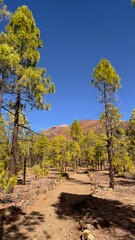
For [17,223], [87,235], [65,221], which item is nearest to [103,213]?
[65,221]

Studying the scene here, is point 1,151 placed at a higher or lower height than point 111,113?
lower

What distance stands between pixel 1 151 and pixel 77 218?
9.06 meters

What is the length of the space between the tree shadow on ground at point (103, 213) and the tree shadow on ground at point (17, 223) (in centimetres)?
139

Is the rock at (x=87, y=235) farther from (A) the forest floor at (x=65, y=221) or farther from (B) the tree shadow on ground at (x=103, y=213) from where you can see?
(B) the tree shadow on ground at (x=103, y=213)

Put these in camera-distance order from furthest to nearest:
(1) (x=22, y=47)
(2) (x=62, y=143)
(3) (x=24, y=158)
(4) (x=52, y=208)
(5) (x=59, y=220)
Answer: (2) (x=62, y=143) < (3) (x=24, y=158) < (1) (x=22, y=47) < (4) (x=52, y=208) < (5) (x=59, y=220)

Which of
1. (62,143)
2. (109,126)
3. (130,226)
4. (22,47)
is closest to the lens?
(130,226)

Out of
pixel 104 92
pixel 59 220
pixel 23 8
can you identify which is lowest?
pixel 59 220

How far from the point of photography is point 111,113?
73.0 ft

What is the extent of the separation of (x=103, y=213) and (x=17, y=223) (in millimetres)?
4119

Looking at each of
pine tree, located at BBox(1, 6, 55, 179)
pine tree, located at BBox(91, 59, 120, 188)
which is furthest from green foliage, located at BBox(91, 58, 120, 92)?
pine tree, located at BBox(1, 6, 55, 179)

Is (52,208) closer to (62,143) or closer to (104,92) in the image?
(104,92)

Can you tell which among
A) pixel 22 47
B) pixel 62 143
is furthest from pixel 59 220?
pixel 62 143

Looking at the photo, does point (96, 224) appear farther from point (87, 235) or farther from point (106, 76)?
point (106, 76)

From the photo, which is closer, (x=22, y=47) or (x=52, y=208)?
(x=52, y=208)
